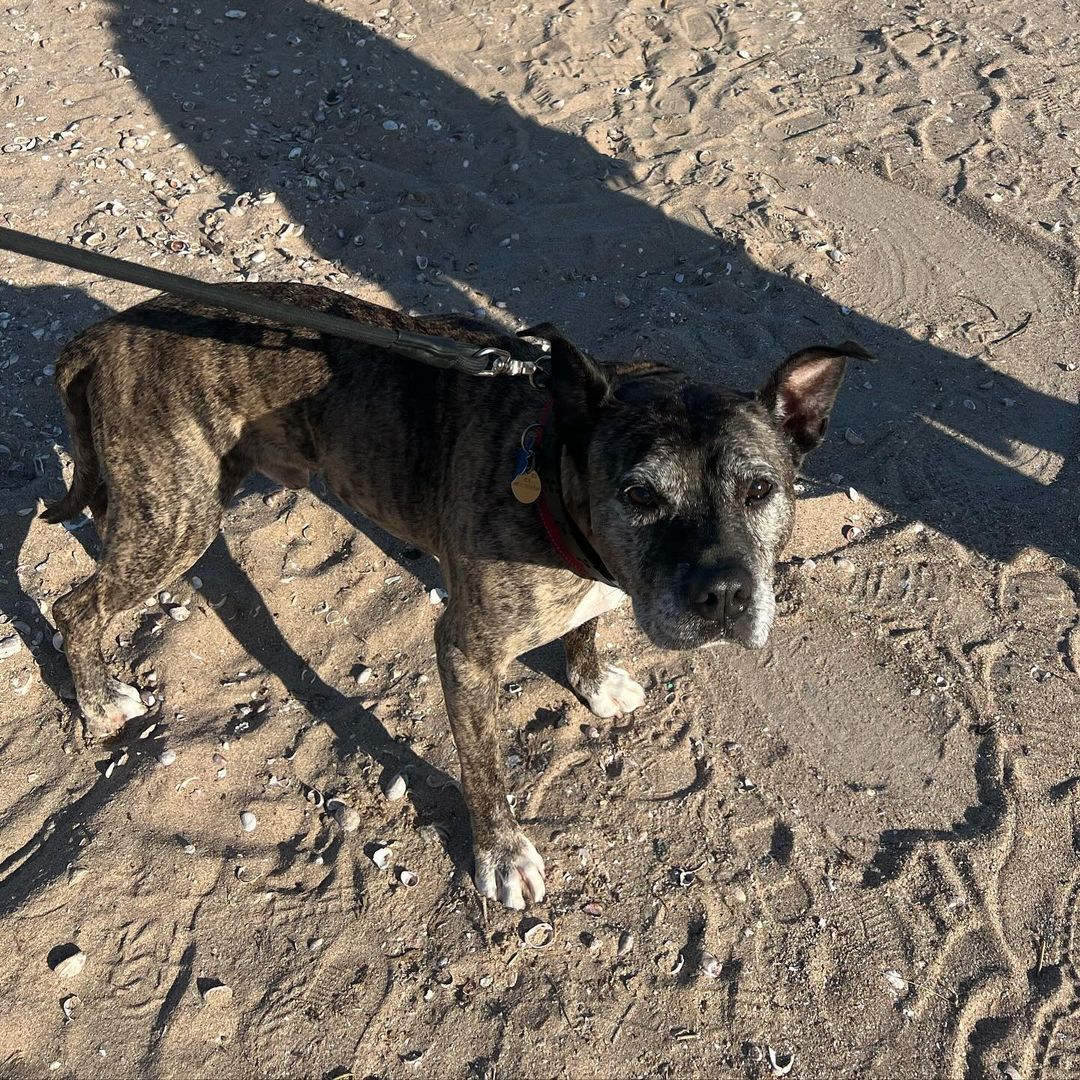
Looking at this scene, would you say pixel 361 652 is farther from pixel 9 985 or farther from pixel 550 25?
pixel 550 25

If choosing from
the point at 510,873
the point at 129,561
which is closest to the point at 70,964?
the point at 129,561

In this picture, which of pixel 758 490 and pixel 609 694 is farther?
pixel 609 694

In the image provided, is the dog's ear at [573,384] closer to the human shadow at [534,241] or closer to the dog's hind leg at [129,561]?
the dog's hind leg at [129,561]

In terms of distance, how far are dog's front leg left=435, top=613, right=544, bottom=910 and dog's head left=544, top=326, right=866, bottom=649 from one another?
71 centimetres

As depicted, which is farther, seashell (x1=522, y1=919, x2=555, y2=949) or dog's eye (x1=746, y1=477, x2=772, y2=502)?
seashell (x1=522, y1=919, x2=555, y2=949)

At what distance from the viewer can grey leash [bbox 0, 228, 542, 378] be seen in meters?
2.47

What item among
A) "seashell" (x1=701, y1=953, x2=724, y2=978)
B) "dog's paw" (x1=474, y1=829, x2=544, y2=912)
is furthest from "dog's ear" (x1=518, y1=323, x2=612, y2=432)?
"seashell" (x1=701, y1=953, x2=724, y2=978)

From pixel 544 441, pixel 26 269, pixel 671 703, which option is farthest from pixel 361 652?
pixel 26 269

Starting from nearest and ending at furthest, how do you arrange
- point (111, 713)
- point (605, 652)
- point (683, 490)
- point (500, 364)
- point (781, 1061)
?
point (683, 490) < point (500, 364) < point (781, 1061) < point (111, 713) < point (605, 652)

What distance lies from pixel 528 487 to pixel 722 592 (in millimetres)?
789

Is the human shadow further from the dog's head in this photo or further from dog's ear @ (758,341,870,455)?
the dog's head

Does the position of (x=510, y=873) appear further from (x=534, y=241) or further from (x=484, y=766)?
(x=534, y=241)

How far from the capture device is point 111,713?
4086 mm

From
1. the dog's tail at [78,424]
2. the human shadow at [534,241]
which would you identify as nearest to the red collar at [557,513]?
the dog's tail at [78,424]
